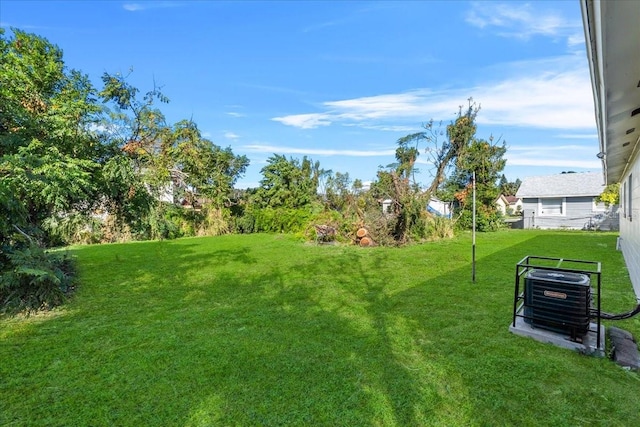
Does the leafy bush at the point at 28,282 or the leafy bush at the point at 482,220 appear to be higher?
the leafy bush at the point at 482,220

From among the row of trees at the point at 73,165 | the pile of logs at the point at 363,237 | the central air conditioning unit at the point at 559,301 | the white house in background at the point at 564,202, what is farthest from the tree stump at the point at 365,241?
the white house in background at the point at 564,202

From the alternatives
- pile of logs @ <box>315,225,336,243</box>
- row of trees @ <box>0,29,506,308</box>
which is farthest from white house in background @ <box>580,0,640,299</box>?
pile of logs @ <box>315,225,336,243</box>

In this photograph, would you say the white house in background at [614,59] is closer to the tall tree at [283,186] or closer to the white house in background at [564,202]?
the tall tree at [283,186]

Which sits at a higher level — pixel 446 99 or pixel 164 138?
pixel 446 99

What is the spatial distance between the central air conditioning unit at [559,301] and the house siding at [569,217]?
1748 cm

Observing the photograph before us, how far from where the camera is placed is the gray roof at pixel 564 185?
675 inches

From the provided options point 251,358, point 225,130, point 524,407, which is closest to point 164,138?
point 251,358

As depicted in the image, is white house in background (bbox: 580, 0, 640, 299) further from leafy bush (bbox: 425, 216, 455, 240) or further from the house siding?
the house siding

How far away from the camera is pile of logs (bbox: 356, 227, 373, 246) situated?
1120 cm

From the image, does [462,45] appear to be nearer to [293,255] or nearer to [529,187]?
[293,255]

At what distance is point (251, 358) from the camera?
302cm

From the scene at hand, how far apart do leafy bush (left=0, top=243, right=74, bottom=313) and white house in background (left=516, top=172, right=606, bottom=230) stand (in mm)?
21100

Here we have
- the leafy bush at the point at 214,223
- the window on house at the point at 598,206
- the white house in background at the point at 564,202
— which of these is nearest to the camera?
the leafy bush at the point at 214,223

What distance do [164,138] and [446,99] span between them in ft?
44.1
